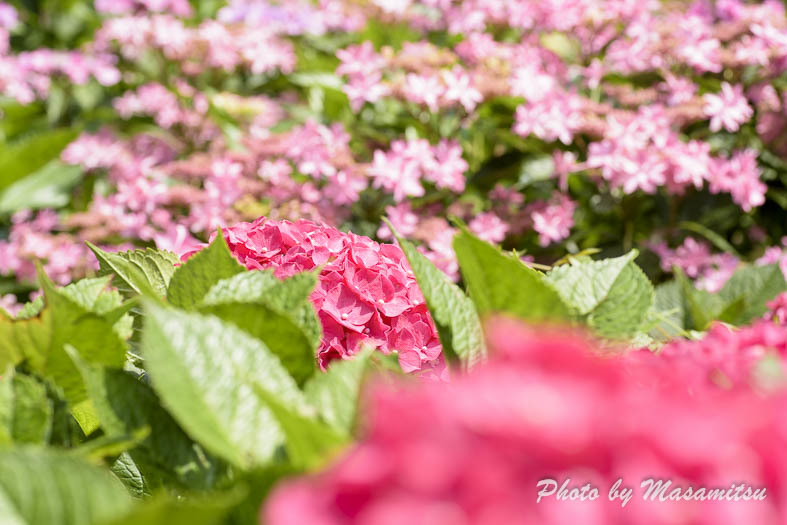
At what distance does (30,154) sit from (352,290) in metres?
2.28

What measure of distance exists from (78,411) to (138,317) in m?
0.12

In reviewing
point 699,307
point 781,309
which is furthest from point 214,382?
point 699,307

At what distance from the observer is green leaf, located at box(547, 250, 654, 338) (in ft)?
2.43

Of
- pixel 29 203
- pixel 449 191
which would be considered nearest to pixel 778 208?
pixel 449 191

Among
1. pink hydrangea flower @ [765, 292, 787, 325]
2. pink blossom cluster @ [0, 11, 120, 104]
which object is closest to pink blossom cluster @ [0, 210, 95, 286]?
A: pink blossom cluster @ [0, 11, 120, 104]

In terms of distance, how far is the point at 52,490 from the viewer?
0.45 meters

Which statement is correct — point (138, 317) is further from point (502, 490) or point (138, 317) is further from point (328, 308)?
point (502, 490)

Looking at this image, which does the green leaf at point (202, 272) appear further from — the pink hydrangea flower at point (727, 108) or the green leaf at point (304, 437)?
the pink hydrangea flower at point (727, 108)

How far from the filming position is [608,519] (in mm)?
364

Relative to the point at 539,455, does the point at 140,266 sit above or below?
below

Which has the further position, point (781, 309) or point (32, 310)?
point (781, 309)

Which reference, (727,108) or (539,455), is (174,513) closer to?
(539,455)

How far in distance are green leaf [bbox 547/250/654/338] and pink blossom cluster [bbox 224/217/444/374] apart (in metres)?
0.20

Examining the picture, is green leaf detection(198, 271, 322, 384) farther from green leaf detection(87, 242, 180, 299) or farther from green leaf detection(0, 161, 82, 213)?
green leaf detection(0, 161, 82, 213)
